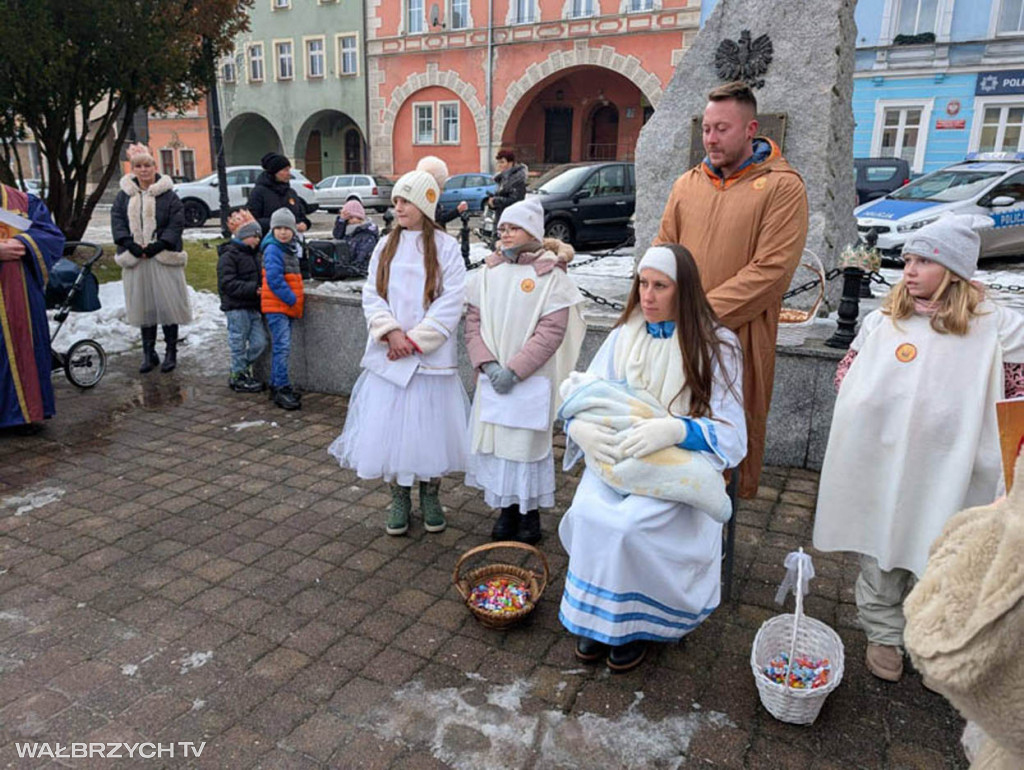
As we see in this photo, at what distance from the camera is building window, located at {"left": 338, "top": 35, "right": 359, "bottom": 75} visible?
33.9 meters

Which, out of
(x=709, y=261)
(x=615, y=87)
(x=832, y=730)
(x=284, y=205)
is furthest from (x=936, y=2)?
(x=832, y=730)

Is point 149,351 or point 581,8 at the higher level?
point 581,8

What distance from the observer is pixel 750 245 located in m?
3.64

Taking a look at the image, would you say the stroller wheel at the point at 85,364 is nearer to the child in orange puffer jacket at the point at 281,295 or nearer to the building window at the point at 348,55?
the child in orange puffer jacket at the point at 281,295

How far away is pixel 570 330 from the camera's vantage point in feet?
13.5

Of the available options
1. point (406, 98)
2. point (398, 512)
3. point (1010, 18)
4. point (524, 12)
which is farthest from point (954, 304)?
point (406, 98)

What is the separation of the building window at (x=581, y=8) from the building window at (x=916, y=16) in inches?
425

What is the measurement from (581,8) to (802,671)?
30188mm

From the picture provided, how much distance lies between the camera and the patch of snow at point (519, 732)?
267 centimetres

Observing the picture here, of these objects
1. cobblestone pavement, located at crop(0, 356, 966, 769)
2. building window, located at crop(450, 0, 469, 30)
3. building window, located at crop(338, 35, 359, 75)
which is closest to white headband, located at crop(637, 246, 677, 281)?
cobblestone pavement, located at crop(0, 356, 966, 769)

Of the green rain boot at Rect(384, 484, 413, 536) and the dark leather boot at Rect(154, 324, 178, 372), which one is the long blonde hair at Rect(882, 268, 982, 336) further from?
the dark leather boot at Rect(154, 324, 178, 372)

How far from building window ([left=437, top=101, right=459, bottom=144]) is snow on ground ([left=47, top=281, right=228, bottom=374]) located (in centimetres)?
2494

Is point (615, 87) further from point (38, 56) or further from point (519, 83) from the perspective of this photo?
point (38, 56)

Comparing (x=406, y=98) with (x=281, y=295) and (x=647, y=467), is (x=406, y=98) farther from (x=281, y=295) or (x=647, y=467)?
(x=647, y=467)
